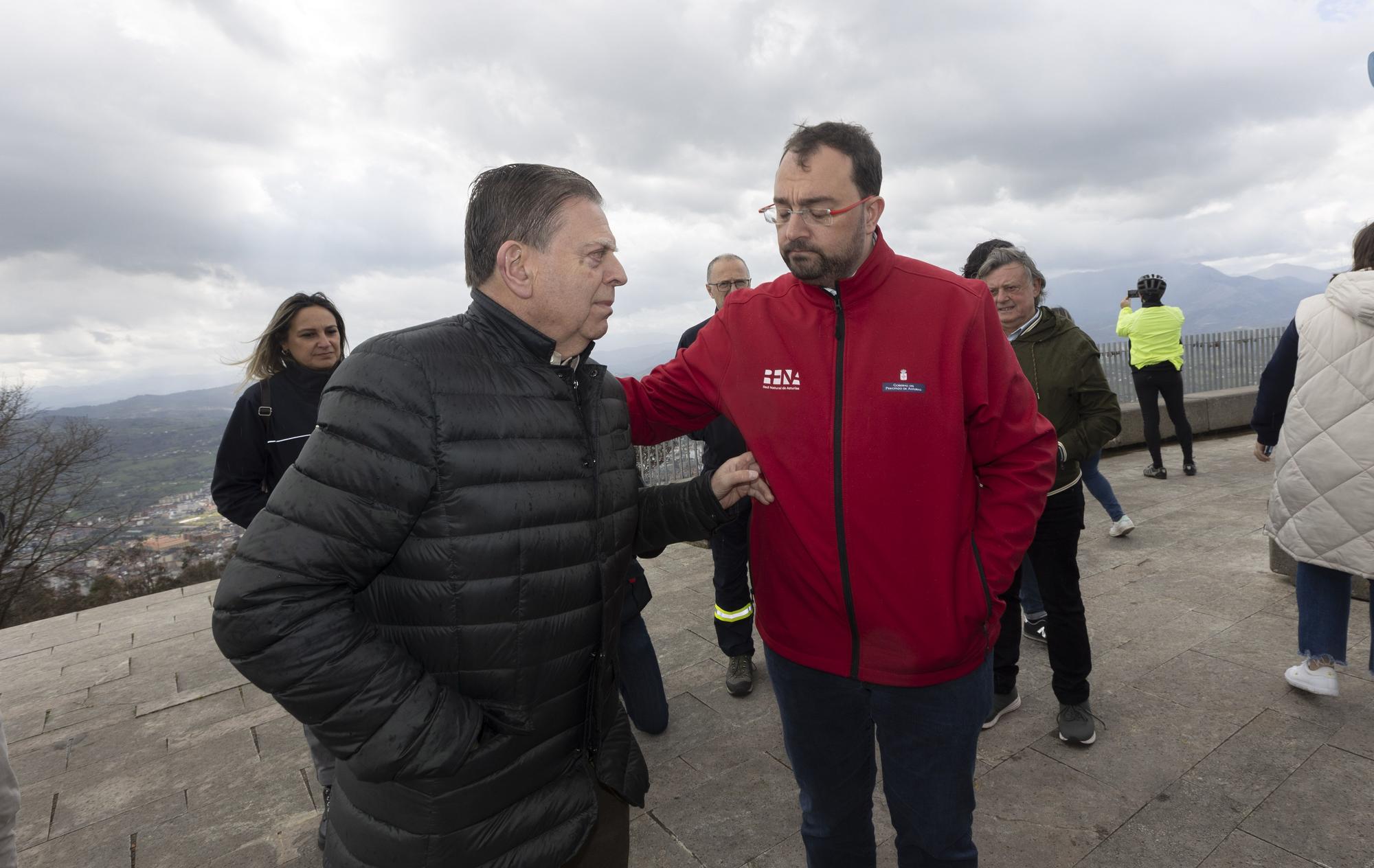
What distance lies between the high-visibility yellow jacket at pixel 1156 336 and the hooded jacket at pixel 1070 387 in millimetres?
5346

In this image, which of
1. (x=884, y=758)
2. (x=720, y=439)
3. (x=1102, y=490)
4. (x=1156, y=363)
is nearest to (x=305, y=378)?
(x=720, y=439)

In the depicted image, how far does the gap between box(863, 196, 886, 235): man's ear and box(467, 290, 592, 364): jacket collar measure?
97 centimetres

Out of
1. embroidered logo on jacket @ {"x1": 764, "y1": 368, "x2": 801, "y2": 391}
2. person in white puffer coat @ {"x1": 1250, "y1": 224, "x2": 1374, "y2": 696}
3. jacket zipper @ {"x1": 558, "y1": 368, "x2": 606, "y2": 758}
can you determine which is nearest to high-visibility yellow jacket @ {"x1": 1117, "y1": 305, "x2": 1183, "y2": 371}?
person in white puffer coat @ {"x1": 1250, "y1": 224, "x2": 1374, "y2": 696}

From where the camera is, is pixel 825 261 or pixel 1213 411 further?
pixel 1213 411

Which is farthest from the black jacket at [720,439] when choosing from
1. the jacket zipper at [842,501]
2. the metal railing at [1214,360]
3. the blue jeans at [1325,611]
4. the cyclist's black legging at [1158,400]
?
the metal railing at [1214,360]

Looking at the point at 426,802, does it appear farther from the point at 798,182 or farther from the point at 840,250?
the point at 798,182

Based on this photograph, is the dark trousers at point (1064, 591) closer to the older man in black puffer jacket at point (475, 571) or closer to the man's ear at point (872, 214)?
the man's ear at point (872, 214)

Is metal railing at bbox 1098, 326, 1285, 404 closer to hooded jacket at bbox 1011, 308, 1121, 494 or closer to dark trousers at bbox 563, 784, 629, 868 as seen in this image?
hooded jacket at bbox 1011, 308, 1121, 494

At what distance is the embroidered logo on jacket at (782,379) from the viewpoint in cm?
193

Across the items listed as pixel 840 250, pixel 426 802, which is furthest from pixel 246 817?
pixel 840 250

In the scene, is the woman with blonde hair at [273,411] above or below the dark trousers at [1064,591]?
above

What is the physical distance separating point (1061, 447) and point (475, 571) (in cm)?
264

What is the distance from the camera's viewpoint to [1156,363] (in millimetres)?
7699

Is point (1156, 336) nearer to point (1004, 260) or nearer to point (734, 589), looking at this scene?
point (1004, 260)
